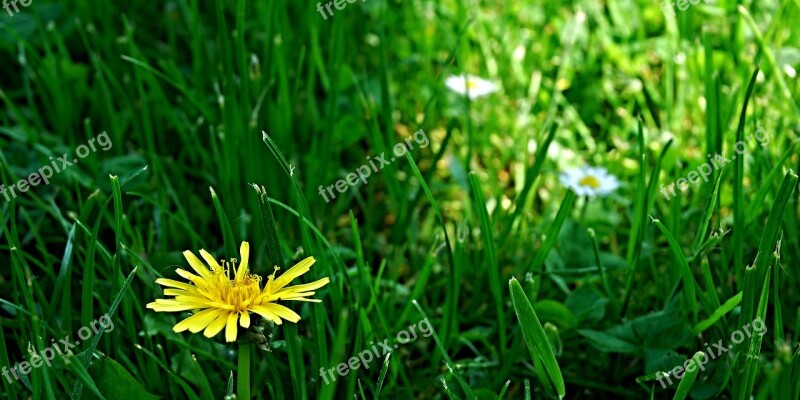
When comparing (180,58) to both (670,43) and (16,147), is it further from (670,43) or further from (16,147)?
(670,43)

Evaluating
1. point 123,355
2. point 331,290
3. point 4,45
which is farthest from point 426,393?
point 4,45
